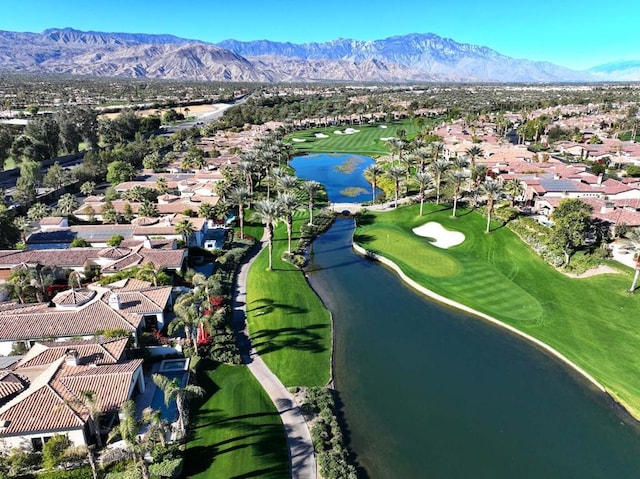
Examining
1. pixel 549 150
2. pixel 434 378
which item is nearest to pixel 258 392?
pixel 434 378

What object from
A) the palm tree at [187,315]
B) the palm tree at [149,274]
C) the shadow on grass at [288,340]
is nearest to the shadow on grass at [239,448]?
the palm tree at [187,315]

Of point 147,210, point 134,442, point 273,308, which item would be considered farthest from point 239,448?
point 147,210

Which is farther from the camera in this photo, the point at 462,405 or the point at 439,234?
the point at 439,234

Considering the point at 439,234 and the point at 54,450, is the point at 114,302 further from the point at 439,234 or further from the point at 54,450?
the point at 439,234

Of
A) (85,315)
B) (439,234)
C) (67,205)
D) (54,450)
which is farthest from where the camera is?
(67,205)

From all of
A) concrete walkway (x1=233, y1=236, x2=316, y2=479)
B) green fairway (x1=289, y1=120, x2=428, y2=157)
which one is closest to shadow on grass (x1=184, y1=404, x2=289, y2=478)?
concrete walkway (x1=233, y1=236, x2=316, y2=479)

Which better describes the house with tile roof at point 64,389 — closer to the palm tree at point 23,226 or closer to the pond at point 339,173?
the palm tree at point 23,226

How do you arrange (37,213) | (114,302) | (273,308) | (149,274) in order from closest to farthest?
(114,302)
(273,308)
(149,274)
(37,213)
